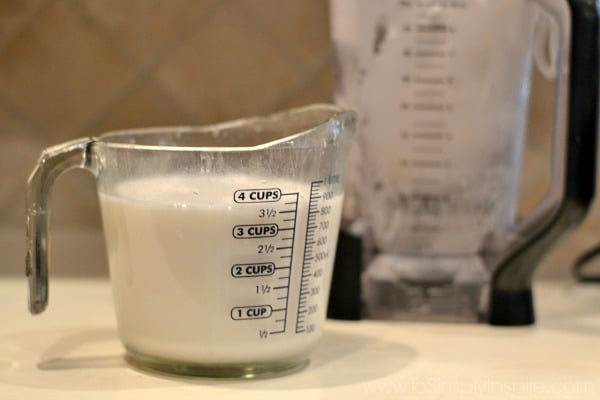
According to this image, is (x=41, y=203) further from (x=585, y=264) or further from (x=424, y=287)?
(x=585, y=264)

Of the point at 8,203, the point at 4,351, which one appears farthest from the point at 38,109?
the point at 4,351

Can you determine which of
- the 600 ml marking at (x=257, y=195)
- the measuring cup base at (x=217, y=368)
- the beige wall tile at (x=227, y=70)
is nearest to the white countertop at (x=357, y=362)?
the measuring cup base at (x=217, y=368)

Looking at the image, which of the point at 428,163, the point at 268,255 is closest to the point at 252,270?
the point at 268,255

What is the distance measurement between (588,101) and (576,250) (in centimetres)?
31

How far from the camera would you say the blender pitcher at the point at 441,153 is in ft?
2.12

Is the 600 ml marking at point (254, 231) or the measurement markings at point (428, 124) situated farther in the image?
the measurement markings at point (428, 124)

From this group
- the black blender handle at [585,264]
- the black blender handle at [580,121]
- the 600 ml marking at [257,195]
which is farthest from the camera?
the black blender handle at [585,264]

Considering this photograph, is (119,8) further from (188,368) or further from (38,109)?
(188,368)

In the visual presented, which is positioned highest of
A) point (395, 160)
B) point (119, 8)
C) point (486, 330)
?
point (119, 8)

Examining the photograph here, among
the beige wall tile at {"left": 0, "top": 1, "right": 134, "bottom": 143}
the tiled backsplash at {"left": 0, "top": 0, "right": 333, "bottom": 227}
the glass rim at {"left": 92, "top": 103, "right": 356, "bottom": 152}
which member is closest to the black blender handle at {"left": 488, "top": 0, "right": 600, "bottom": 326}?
the glass rim at {"left": 92, "top": 103, "right": 356, "bottom": 152}

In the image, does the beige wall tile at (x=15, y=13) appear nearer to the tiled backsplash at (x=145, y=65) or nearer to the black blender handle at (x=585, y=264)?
the tiled backsplash at (x=145, y=65)

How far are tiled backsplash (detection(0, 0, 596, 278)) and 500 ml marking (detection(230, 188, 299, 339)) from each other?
0.37 m

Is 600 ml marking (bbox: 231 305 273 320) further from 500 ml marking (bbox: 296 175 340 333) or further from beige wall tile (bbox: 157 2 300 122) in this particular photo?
beige wall tile (bbox: 157 2 300 122)

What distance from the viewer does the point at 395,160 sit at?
0.66 meters
